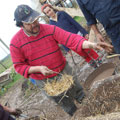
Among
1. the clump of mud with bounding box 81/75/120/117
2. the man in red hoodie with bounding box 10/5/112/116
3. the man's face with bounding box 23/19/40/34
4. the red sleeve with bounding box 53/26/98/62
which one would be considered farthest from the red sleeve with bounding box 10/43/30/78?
the clump of mud with bounding box 81/75/120/117

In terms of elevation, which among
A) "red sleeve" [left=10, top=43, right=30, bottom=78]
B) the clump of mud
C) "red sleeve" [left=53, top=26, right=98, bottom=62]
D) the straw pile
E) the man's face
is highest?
the man's face

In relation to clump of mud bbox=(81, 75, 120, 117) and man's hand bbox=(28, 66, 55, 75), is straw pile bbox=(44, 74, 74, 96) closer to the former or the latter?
man's hand bbox=(28, 66, 55, 75)

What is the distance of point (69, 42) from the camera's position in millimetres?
2770

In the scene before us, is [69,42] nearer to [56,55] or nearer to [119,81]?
[56,55]

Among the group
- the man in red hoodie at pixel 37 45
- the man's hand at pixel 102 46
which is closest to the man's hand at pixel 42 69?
the man in red hoodie at pixel 37 45

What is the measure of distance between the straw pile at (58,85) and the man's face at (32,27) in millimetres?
996

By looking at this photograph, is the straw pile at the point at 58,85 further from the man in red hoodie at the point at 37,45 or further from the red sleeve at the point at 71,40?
the red sleeve at the point at 71,40

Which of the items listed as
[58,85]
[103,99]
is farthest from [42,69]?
[103,99]

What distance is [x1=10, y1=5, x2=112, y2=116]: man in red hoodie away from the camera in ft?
8.50

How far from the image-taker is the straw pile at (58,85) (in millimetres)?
2953

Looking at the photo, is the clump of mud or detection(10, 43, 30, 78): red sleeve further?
detection(10, 43, 30, 78): red sleeve

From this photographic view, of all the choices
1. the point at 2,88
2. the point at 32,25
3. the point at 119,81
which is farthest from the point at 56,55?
the point at 2,88

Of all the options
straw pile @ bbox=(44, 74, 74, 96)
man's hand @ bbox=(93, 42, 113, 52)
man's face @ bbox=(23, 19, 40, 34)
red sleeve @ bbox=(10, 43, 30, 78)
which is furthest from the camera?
straw pile @ bbox=(44, 74, 74, 96)

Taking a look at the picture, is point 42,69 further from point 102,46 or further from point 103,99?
point 103,99
